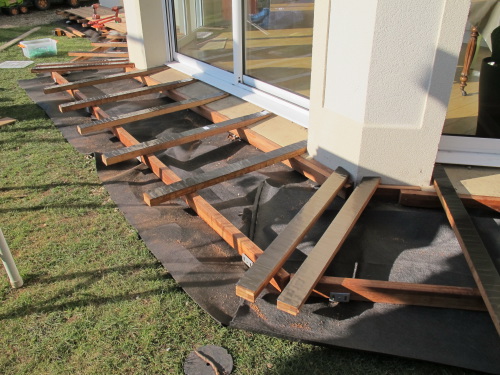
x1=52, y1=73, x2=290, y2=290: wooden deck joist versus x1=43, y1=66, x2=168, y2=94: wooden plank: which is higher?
x1=43, y1=66, x2=168, y2=94: wooden plank

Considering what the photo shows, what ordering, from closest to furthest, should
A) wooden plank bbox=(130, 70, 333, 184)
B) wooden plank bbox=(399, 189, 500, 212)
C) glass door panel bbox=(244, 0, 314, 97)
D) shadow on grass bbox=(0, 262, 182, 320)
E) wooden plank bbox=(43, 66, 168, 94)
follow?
shadow on grass bbox=(0, 262, 182, 320)
wooden plank bbox=(399, 189, 500, 212)
wooden plank bbox=(130, 70, 333, 184)
glass door panel bbox=(244, 0, 314, 97)
wooden plank bbox=(43, 66, 168, 94)

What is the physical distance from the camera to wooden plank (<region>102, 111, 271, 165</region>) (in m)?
3.25

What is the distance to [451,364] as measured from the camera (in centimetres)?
182

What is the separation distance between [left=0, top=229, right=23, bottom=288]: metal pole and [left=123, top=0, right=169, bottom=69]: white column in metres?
3.86

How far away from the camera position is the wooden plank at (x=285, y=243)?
1.95 meters

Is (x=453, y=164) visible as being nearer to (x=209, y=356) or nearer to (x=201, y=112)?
(x=209, y=356)

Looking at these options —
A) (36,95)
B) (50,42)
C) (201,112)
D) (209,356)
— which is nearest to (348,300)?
(209,356)

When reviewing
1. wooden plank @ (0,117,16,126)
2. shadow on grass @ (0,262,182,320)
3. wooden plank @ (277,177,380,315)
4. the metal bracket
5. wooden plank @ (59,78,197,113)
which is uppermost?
wooden plank @ (59,78,197,113)

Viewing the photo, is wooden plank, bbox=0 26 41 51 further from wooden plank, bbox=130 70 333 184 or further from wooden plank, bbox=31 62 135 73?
wooden plank, bbox=130 70 333 184

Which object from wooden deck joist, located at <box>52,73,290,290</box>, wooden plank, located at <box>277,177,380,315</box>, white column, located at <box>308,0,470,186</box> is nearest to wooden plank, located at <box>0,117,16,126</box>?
wooden deck joist, located at <box>52,73,290,290</box>

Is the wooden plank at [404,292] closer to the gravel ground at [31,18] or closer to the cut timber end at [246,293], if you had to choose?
the cut timber end at [246,293]

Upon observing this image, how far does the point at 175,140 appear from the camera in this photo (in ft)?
11.6

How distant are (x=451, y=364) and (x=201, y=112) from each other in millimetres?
3312

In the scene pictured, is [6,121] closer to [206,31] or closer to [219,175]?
[206,31]
